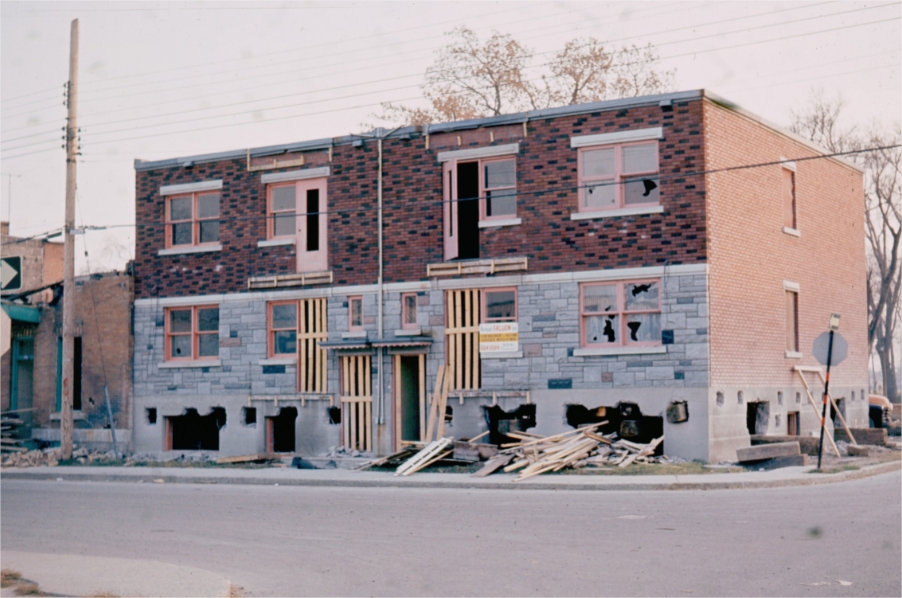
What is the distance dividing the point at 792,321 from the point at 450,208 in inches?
378

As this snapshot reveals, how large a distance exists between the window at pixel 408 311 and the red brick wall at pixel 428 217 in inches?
20.3

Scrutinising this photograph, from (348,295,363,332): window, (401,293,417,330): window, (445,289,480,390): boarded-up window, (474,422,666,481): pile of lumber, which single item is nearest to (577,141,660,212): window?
(445,289,480,390): boarded-up window

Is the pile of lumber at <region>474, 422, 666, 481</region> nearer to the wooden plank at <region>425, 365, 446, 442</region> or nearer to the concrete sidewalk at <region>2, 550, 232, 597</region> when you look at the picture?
the wooden plank at <region>425, 365, 446, 442</region>

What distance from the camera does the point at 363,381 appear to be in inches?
1070

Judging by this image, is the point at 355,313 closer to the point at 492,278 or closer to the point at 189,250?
the point at 492,278

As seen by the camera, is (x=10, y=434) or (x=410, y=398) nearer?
(x=410, y=398)

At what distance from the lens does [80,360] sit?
103 feet

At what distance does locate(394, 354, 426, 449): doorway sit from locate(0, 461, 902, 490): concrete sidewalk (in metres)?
2.86

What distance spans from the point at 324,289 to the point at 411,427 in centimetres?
421

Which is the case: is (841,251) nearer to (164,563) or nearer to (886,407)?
(886,407)

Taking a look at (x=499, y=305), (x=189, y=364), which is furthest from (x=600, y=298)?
(x=189, y=364)

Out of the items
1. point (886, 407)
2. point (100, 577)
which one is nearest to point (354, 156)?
point (100, 577)

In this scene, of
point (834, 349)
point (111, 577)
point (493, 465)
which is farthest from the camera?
point (493, 465)

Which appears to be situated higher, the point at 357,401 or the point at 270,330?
the point at 270,330
